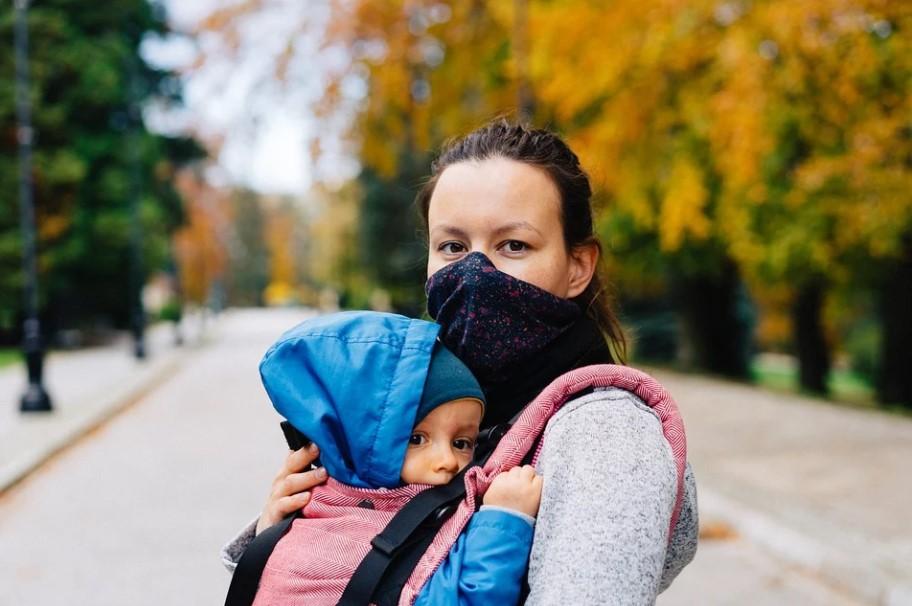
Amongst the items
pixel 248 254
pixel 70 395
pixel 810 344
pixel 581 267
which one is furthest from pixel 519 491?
pixel 248 254

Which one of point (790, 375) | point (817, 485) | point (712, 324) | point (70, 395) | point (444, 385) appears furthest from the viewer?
point (790, 375)

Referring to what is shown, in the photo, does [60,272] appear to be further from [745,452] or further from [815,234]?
[745,452]

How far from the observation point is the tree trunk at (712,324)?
25938mm

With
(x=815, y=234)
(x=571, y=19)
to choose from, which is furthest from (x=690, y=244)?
(x=571, y=19)

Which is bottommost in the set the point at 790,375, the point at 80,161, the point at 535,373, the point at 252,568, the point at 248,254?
the point at 248,254

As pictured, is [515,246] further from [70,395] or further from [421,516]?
[70,395]

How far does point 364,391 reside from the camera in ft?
4.94

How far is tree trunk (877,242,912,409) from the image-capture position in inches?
744

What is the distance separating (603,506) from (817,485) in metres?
8.06

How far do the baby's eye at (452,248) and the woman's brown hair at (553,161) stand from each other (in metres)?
0.15

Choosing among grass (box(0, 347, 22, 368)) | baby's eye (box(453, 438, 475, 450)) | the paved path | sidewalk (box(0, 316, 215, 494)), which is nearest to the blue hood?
baby's eye (box(453, 438, 475, 450))

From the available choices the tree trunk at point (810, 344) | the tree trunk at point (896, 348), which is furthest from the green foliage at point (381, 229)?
the tree trunk at point (896, 348)

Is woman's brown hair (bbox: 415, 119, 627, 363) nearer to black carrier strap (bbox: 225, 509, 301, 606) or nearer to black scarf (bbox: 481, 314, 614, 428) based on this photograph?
black scarf (bbox: 481, 314, 614, 428)

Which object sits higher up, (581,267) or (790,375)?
(581,267)
